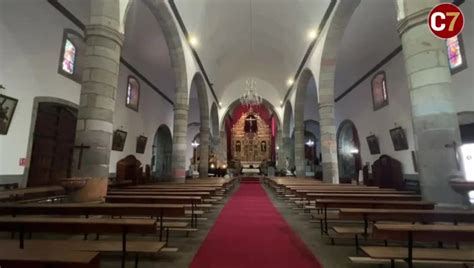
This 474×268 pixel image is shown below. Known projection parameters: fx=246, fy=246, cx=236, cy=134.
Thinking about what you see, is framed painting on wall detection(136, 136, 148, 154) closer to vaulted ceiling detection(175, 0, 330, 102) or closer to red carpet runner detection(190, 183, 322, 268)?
vaulted ceiling detection(175, 0, 330, 102)

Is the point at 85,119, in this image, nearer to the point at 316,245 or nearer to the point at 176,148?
the point at 316,245

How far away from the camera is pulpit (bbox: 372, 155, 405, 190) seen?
10385 mm

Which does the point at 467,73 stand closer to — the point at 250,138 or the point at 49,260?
the point at 49,260

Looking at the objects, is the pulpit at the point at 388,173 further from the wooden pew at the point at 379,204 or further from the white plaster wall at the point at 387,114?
the wooden pew at the point at 379,204

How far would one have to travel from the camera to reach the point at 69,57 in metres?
8.08

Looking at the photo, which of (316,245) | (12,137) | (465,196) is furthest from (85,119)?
(465,196)

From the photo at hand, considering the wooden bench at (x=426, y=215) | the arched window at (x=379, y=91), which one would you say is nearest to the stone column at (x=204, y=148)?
the arched window at (x=379, y=91)

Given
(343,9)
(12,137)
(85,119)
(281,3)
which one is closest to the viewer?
(85,119)

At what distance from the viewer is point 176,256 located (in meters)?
2.93

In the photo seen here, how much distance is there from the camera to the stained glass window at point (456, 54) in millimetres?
7218

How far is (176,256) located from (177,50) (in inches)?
320

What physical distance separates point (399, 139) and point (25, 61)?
43.2 ft

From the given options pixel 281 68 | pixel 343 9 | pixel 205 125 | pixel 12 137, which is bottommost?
pixel 12 137

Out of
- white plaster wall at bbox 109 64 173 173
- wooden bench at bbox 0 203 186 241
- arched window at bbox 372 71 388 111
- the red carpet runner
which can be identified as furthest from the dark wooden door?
arched window at bbox 372 71 388 111
